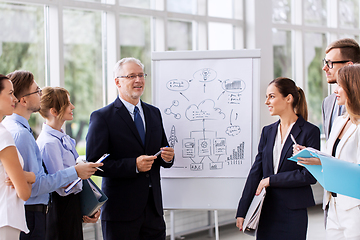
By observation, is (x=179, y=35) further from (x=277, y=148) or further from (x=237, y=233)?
(x=237, y=233)

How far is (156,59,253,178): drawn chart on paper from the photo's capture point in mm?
3035

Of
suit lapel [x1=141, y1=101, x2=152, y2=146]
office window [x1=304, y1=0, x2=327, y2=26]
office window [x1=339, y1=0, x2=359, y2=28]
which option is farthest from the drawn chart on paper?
office window [x1=339, y1=0, x2=359, y2=28]

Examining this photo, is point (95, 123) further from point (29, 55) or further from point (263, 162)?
point (29, 55)

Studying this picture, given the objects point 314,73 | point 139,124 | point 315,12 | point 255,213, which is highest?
point 315,12

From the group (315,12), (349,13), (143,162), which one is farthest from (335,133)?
(349,13)

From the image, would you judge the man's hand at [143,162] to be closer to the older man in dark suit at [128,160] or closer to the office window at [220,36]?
the older man in dark suit at [128,160]

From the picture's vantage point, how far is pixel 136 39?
4418 millimetres

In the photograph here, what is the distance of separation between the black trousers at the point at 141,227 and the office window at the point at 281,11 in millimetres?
4152

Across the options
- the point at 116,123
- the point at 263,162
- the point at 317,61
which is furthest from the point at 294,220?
the point at 317,61

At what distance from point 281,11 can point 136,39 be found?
2.65 metres

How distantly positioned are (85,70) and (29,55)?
628mm

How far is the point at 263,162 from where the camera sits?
2.62 meters

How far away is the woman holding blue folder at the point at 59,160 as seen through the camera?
231 centimetres

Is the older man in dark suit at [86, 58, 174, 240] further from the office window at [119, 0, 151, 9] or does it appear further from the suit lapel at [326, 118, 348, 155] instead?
the office window at [119, 0, 151, 9]
